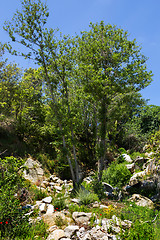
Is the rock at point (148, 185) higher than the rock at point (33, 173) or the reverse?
the reverse

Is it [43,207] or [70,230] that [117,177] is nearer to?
[43,207]

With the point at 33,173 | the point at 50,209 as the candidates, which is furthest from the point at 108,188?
the point at 50,209

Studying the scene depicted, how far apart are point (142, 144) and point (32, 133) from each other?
11.5m

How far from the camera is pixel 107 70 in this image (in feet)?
24.9

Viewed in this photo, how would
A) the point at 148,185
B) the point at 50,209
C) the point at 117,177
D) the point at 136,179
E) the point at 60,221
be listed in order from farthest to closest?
the point at 117,177, the point at 136,179, the point at 148,185, the point at 50,209, the point at 60,221

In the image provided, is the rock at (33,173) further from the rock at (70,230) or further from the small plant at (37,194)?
the rock at (70,230)

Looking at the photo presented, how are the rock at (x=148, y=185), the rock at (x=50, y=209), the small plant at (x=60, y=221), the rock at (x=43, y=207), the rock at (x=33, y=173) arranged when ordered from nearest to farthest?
the small plant at (x=60, y=221) < the rock at (x=50, y=209) < the rock at (x=43, y=207) < the rock at (x=33, y=173) < the rock at (x=148, y=185)

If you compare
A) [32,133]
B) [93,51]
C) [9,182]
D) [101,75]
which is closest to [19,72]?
[32,133]

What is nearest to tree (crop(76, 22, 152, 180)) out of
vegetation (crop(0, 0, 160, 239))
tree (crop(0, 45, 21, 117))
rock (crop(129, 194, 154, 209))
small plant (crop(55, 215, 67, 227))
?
vegetation (crop(0, 0, 160, 239))

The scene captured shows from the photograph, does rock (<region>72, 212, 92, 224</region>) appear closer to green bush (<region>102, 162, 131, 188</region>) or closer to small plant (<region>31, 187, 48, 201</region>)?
small plant (<region>31, 187, 48, 201</region>)

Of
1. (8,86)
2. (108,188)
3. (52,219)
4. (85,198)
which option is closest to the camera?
(52,219)

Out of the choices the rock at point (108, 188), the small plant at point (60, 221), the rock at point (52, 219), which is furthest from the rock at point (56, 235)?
the rock at point (108, 188)

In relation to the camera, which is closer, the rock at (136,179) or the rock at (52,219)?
the rock at (52,219)

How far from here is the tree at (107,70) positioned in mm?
7719
